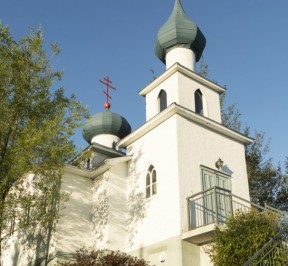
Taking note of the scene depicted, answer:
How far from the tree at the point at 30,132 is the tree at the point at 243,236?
506cm

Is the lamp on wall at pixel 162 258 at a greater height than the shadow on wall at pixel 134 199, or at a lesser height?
lesser

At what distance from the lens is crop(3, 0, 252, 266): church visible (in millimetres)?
14086

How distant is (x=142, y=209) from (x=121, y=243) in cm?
147

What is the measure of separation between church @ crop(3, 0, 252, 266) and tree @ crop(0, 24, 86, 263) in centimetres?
177

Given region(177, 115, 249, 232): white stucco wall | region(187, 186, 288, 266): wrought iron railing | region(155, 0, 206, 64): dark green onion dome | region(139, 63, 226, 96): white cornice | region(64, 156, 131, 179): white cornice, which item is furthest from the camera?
region(155, 0, 206, 64): dark green onion dome

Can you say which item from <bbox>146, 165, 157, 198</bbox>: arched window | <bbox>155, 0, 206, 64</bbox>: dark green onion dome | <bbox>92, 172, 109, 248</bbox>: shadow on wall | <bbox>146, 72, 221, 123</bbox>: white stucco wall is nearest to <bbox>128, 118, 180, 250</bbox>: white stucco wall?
<bbox>146, 165, 157, 198</bbox>: arched window

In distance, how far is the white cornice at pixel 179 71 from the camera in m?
17.9

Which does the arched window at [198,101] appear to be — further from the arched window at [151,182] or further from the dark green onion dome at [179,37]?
the arched window at [151,182]

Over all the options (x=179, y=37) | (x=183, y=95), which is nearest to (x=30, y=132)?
(x=183, y=95)

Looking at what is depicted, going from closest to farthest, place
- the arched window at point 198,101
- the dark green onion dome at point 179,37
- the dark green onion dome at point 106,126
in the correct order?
the arched window at point 198,101 < the dark green onion dome at point 179,37 < the dark green onion dome at point 106,126

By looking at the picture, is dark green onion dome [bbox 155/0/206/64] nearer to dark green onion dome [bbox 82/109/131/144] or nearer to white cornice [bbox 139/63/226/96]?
white cornice [bbox 139/63/226/96]

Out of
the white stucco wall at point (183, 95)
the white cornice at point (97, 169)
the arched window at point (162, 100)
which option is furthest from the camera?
the arched window at point (162, 100)

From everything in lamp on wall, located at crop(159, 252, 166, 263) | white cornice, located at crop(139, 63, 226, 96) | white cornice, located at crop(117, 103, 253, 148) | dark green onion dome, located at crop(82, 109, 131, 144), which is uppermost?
dark green onion dome, located at crop(82, 109, 131, 144)

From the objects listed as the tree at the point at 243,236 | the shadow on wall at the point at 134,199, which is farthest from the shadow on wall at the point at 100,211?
the tree at the point at 243,236
